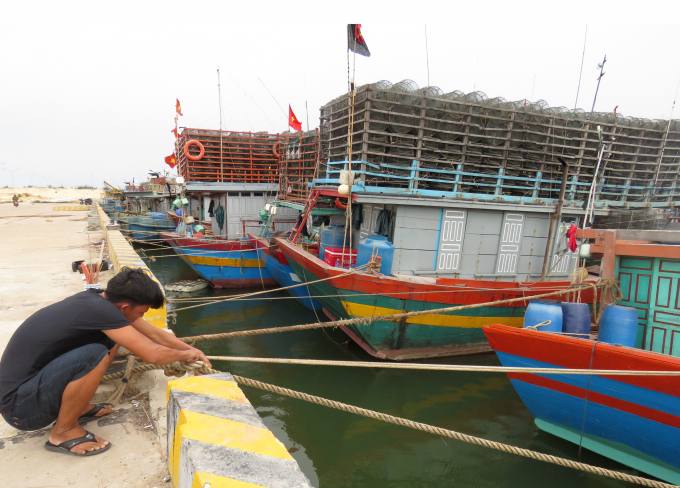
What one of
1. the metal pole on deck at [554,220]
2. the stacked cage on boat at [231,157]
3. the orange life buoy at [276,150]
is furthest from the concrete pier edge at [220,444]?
the orange life buoy at [276,150]

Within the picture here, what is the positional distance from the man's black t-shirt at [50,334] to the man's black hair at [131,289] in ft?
0.30

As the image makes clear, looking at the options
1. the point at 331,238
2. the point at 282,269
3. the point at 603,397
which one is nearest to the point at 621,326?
the point at 603,397

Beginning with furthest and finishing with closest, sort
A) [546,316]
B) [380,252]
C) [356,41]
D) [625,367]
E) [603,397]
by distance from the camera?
1. [356,41]
2. [380,252]
3. [546,316]
4. [603,397]
5. [625,367]

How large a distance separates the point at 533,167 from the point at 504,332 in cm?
→ 610

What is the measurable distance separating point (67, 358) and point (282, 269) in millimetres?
9141

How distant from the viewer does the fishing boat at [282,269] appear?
436 inches

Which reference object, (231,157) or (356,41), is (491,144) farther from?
(231,157)

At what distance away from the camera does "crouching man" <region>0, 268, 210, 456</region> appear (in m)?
2.30

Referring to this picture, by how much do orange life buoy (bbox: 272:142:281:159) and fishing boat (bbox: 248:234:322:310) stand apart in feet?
15.4

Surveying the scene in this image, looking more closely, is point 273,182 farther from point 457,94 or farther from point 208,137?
point 457,94

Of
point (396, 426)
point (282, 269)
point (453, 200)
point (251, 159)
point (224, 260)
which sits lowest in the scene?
point (396, 426)

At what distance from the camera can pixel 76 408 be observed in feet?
7.97

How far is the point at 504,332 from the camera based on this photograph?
5090 millimetres

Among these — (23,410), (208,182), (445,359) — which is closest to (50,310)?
(23,410)
